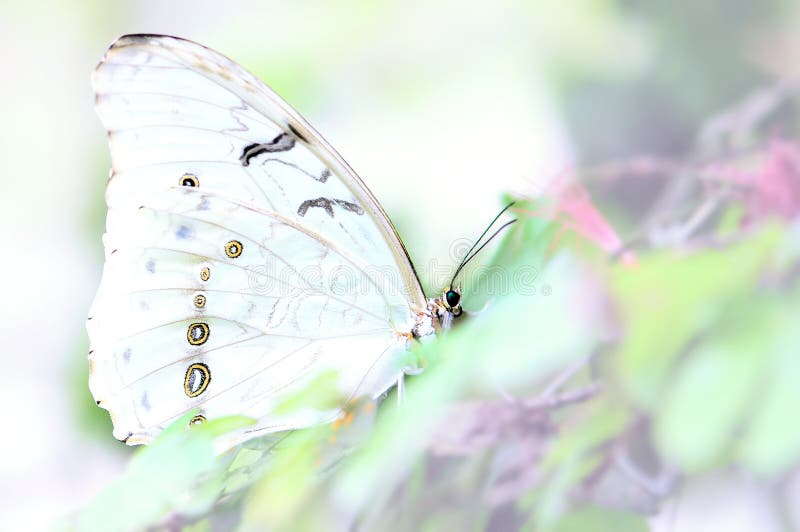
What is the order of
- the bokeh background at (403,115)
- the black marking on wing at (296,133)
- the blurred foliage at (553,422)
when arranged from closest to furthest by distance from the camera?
1. the blurred foliage at (553,422)
2. the black marking on wing at (296,133)
3. the bokeh background at (403,115)

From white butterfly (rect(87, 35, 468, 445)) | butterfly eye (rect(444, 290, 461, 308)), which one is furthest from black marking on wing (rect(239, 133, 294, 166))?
butterfly eye (rect(444, 290, 461, 308))

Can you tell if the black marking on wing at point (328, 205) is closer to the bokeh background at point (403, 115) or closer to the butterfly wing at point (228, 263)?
the butterfly wing at point (228, 263)

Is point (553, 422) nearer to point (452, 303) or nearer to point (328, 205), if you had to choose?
point (452, 303)

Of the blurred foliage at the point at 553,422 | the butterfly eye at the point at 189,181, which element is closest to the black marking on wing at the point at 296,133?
the butterfly eye at the point at 189,181

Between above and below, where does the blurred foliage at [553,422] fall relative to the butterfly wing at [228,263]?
below

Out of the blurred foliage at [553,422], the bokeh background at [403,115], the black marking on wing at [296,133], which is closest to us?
the blurred foliage at [553,422]

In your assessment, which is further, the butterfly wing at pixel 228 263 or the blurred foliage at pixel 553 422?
the butterfly wing at pixel 228 263
